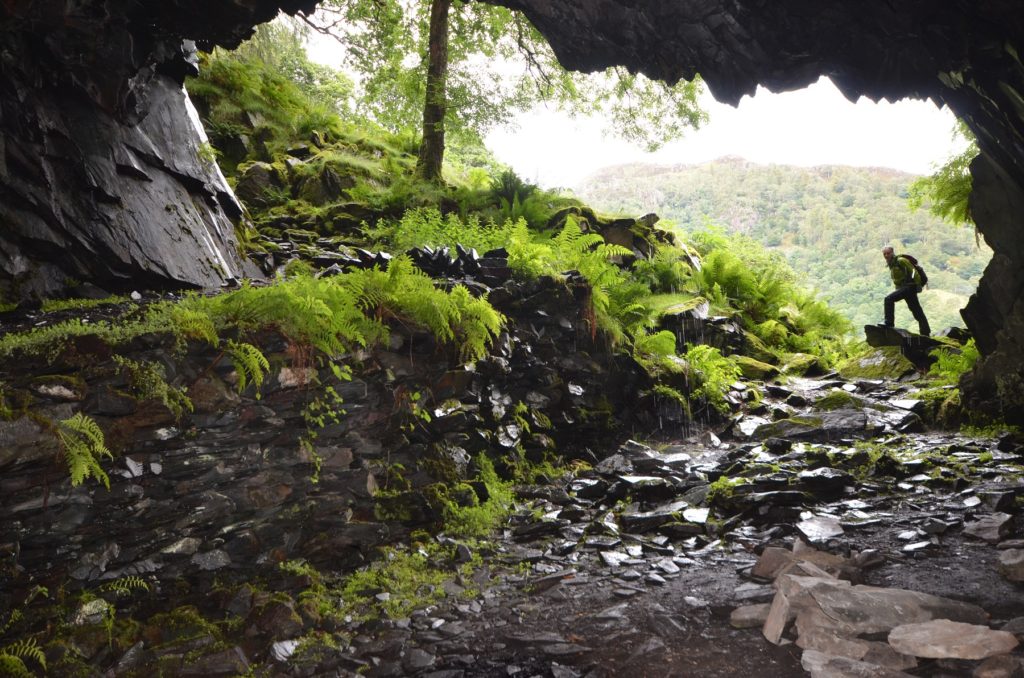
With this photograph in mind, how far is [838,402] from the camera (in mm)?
9266

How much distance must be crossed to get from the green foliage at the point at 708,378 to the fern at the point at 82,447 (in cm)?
750

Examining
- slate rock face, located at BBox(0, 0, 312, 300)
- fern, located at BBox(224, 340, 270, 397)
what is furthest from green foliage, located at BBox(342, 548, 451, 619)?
slate rock face, located at BBox(0, 0, 312, 300)

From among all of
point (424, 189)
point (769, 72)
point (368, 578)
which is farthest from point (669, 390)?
point (424, 189)

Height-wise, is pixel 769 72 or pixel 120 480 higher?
pixel 769 72

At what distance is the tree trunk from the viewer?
478 inches

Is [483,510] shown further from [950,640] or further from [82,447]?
[950,640]

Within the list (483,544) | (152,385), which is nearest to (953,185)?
(483,544)

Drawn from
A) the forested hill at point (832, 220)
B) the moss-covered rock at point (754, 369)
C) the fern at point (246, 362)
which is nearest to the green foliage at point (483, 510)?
the fern at point (246, 362)

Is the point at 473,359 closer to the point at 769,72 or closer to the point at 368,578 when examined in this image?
the point at 368,578

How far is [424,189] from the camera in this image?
11.5m

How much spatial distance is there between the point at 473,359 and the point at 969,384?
692cm

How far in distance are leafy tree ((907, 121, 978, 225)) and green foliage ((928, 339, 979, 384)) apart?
2.13 metres

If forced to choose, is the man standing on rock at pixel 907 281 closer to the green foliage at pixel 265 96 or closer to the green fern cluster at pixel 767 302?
the green fern cluster at pixel 767 302

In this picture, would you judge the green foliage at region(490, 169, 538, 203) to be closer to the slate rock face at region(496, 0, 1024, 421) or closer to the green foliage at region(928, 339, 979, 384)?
the slate rock face at region(496, 0, 1024, 421)
